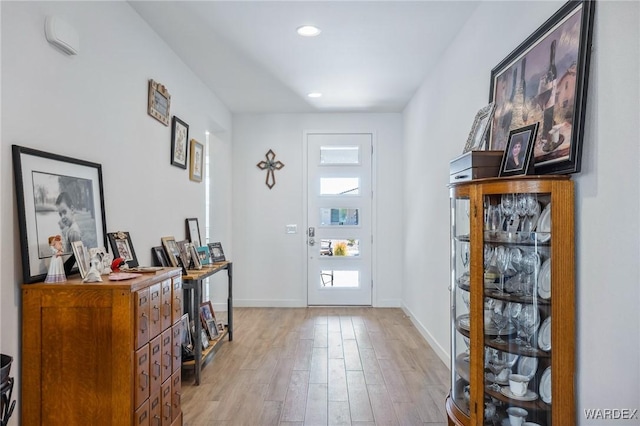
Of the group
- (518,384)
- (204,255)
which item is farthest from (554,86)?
(204,255)

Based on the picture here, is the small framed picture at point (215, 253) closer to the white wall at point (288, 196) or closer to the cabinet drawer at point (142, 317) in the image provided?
the white wall at point (288, 196)

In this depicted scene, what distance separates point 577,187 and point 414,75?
8.61ft

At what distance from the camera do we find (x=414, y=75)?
12.9 ft

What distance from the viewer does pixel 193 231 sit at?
376 cm

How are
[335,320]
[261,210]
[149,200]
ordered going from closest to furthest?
1. [149,200]
2. [335,320]
3. [261,210]

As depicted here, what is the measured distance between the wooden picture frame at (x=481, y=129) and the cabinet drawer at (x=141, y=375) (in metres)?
2.03

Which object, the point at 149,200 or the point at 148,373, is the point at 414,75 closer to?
the point at 149,200

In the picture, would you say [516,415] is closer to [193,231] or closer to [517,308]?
[517,308]

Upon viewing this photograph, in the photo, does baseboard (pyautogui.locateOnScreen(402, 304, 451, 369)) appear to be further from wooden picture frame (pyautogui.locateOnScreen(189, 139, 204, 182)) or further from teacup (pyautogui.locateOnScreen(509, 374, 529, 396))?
wooden picture frame (pyautogui.locateOnScreen(189, 139, 204, 182))

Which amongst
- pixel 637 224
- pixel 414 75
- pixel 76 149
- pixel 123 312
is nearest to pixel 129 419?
pixel 123 312

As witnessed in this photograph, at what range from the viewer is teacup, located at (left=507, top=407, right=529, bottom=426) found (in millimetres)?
1706

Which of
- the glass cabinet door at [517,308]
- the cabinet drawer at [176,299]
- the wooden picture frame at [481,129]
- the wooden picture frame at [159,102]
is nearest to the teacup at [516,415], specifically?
the glass cabinet door at [517,308]

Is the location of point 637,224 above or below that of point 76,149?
below

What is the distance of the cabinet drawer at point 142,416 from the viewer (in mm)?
1752
